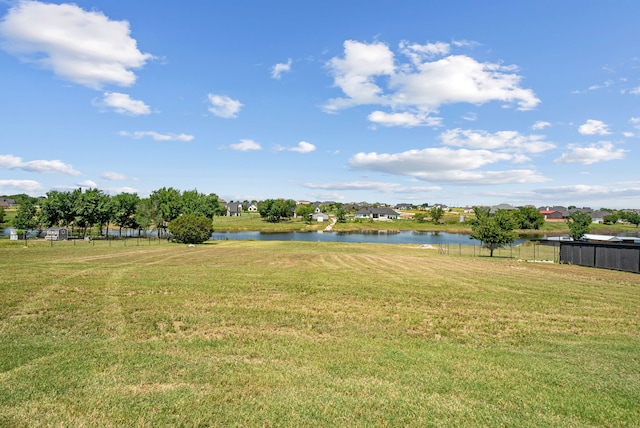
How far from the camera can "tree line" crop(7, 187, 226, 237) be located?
203ft

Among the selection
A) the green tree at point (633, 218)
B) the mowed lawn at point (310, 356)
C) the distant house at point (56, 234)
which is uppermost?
the green tree at point (633, 218)

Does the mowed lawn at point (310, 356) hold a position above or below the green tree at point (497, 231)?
below

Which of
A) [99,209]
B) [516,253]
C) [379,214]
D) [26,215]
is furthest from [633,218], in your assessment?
[26,215]

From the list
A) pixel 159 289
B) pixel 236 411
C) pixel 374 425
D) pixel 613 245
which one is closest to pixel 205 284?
pixel 159 289

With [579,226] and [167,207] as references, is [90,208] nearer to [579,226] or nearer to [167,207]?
[167,207]

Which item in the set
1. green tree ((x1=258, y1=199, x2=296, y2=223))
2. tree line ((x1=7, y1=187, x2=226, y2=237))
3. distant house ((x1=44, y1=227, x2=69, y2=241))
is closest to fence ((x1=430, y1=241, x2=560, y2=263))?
tree line ((x1=7, y1=187, x2=226, y2=237))

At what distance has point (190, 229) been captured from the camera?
194 feet

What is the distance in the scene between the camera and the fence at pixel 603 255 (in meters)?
29.9

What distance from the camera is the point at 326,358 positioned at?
374 inches

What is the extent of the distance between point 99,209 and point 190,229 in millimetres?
17814

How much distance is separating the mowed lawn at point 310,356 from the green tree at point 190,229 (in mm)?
40663

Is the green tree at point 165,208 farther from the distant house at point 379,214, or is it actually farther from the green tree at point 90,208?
the distant house at point 379,214

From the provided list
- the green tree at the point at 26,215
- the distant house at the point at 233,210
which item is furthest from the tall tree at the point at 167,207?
the distant house at the point at 233,210

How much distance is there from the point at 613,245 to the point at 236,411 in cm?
3661
